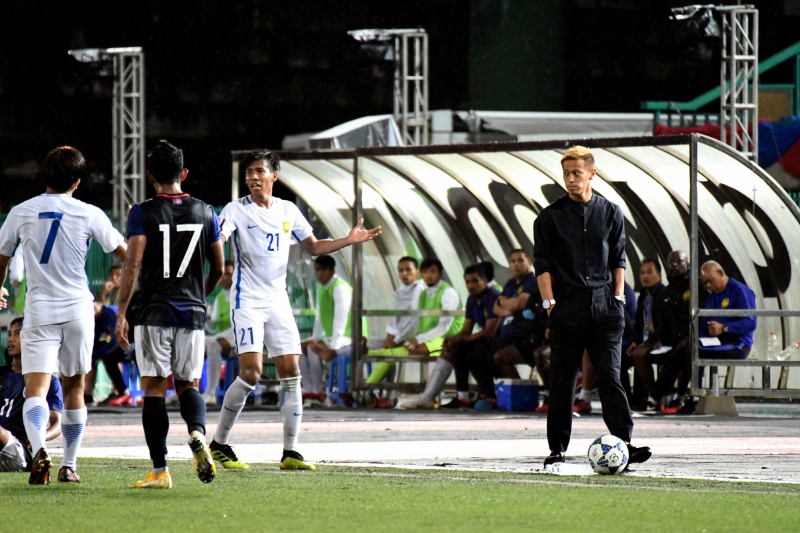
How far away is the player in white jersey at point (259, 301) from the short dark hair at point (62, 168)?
1214 millimetres

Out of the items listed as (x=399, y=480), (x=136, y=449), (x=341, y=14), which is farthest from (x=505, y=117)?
(x=399, y=480)

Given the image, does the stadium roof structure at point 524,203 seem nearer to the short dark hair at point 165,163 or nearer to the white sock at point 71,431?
the short dark hair at point 165,163

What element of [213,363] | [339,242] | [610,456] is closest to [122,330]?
[339,242]

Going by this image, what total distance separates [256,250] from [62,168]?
5.17 ft

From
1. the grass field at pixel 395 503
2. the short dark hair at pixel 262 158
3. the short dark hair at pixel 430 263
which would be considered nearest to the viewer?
the grass field at pixel 395 503

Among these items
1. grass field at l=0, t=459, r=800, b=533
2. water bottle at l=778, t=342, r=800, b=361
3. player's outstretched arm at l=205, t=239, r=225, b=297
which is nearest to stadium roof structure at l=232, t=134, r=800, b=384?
water bottle at l=778, t=342, r=800, b=361

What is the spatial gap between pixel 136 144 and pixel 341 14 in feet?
28.3

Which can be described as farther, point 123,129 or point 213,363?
point 123,129

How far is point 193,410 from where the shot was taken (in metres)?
8.67

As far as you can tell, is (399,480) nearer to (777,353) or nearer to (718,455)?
(718,455)

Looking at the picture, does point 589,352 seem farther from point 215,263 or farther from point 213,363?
point 213,363

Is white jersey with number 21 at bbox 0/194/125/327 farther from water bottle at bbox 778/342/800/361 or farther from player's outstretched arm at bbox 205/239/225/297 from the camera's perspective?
water bottle at bbox 778/342/800/361

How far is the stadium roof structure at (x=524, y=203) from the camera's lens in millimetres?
17578

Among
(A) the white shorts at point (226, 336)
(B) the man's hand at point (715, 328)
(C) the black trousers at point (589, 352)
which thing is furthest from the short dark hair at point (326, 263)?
(C) the black trousers at point (589, 352)
